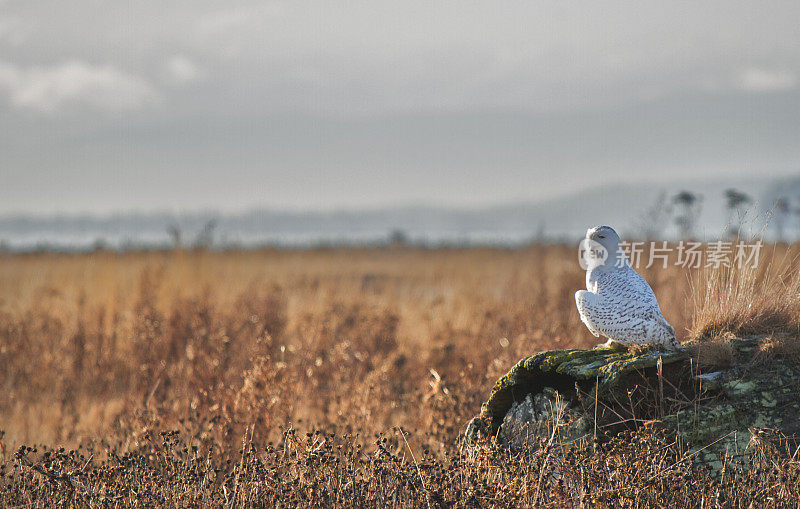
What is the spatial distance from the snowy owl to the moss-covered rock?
15 centimetres

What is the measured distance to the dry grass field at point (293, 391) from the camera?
3762 millimetres

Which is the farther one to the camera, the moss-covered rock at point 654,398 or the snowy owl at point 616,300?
the snowy owl at point 616,300

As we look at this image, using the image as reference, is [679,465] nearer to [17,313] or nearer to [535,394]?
[535,394]

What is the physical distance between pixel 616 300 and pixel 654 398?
67 cm

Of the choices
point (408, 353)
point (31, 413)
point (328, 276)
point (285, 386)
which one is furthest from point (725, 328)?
point (328, 276)

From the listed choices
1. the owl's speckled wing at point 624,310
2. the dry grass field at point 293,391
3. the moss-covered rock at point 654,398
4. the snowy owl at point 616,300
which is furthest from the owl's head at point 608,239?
the dry grass field at point 293,391

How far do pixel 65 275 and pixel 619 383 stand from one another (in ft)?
36.6

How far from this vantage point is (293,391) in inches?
236

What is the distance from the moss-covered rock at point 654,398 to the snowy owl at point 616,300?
0.49 feet

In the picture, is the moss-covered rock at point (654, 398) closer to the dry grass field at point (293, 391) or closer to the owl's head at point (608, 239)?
the dry grass field at point (293, 391)
